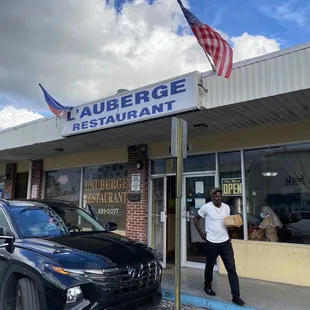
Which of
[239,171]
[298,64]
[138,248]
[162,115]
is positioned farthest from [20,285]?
[239,171]

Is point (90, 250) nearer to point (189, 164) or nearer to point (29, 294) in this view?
point (29, 294)

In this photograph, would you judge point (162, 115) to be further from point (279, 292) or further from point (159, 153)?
point (279, 292)

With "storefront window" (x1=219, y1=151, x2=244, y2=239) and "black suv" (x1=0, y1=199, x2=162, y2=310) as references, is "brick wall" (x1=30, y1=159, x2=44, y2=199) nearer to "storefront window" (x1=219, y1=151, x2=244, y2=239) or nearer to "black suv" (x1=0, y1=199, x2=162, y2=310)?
"storefront window" (x1=219, y1=151, x2=244, y2=239)

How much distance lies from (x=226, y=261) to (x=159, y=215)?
3.53m

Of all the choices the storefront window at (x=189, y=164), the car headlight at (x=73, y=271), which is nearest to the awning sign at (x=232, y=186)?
the storefront window at (x=189, y=164)

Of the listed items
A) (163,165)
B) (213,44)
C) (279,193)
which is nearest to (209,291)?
(279,193)

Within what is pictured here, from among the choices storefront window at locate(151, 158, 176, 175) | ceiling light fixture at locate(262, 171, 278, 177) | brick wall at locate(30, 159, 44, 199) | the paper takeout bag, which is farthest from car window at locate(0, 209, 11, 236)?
brick wall at locate(30, 159, 44, 199)

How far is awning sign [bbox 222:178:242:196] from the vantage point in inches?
292

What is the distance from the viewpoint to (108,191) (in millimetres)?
10234

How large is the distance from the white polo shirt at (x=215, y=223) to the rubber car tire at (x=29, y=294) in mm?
2871

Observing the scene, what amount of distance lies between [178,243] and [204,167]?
375 cm

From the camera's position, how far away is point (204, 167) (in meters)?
8.05

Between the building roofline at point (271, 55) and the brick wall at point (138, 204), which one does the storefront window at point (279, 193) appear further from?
the brick wall at point (138, 204)

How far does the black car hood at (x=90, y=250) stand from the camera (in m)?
3.68
